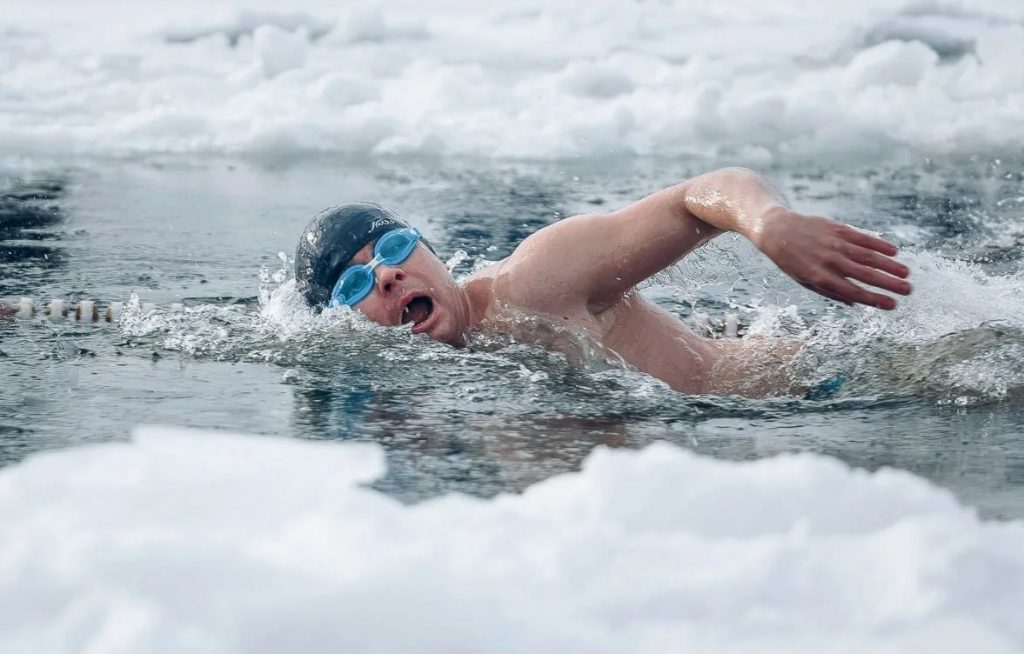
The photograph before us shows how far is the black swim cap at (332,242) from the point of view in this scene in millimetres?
2936

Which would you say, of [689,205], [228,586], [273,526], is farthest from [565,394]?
[228,586]

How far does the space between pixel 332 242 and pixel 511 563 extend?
54.1 inches

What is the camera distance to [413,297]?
2.90m

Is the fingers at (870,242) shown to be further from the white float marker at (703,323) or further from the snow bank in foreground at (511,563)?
the white float marker at (703,323)

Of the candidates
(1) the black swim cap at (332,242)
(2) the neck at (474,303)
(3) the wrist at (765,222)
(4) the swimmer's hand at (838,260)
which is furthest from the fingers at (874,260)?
(1) the black swim cap at (332,242)

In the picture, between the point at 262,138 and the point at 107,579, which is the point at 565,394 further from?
the point at 262,138

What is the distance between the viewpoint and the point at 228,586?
1.64 m

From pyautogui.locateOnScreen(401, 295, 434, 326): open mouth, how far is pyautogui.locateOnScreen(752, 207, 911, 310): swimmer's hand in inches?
37.1

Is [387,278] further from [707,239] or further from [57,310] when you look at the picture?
[57,310]

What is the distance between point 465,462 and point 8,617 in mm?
773

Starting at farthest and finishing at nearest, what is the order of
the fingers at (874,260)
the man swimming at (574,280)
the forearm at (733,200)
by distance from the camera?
the man swimming at (574,280) → the forearm at (733,200) → the fingers at (874,260)

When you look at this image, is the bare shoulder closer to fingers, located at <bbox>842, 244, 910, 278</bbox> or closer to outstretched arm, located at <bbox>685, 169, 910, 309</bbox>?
outstretched arm, located at <bbox>685, 169, 910, 309</bbox>

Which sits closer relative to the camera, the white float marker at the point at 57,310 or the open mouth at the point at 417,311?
the open mouth at the point at 417,311

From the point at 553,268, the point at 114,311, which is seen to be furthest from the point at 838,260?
the point at 114,311
